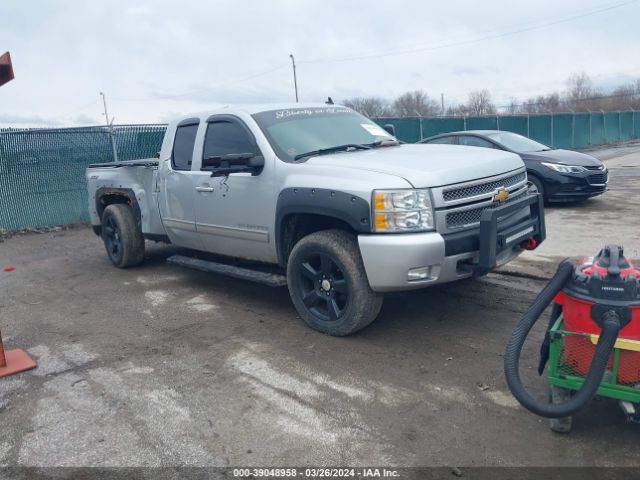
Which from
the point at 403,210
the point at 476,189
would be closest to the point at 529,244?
the point at 476,189

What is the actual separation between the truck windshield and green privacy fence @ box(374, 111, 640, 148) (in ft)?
36.4

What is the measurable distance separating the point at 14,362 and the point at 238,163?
2.49m

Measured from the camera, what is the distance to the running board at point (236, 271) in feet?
17.5

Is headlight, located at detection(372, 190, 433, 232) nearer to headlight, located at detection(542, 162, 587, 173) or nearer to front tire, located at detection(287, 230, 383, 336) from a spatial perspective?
front tire, located at detection(287, 230, 383, 336)

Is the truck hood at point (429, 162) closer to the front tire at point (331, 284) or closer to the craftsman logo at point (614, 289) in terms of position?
the front tire at point (331, 284)

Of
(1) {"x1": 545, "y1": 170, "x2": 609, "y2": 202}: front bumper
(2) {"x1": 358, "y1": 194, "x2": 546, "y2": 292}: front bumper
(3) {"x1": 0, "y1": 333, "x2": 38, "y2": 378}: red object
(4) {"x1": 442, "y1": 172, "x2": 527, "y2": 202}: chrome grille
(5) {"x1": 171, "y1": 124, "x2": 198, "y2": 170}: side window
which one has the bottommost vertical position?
(3) {"x1": 0, "y1": 333, "x2": 38, "y2": 378}: red object

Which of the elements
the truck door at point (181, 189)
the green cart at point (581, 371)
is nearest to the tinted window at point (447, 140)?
the truck door at point (181, 189)

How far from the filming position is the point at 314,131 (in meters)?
5.65

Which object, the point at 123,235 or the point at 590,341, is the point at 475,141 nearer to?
the point at 123,235

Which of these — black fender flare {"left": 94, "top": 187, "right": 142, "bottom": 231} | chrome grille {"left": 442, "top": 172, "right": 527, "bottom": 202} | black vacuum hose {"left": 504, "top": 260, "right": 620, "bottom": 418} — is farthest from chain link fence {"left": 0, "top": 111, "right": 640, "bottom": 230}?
black vacuum hose {"left": 504, "top": 260, "right": 620, "bottom": 418}

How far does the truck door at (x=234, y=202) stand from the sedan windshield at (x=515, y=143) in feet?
22.1

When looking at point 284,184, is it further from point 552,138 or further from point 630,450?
point 552,138

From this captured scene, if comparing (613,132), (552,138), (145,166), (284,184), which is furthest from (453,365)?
(613,132)

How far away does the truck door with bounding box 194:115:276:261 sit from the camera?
5.35 metres
